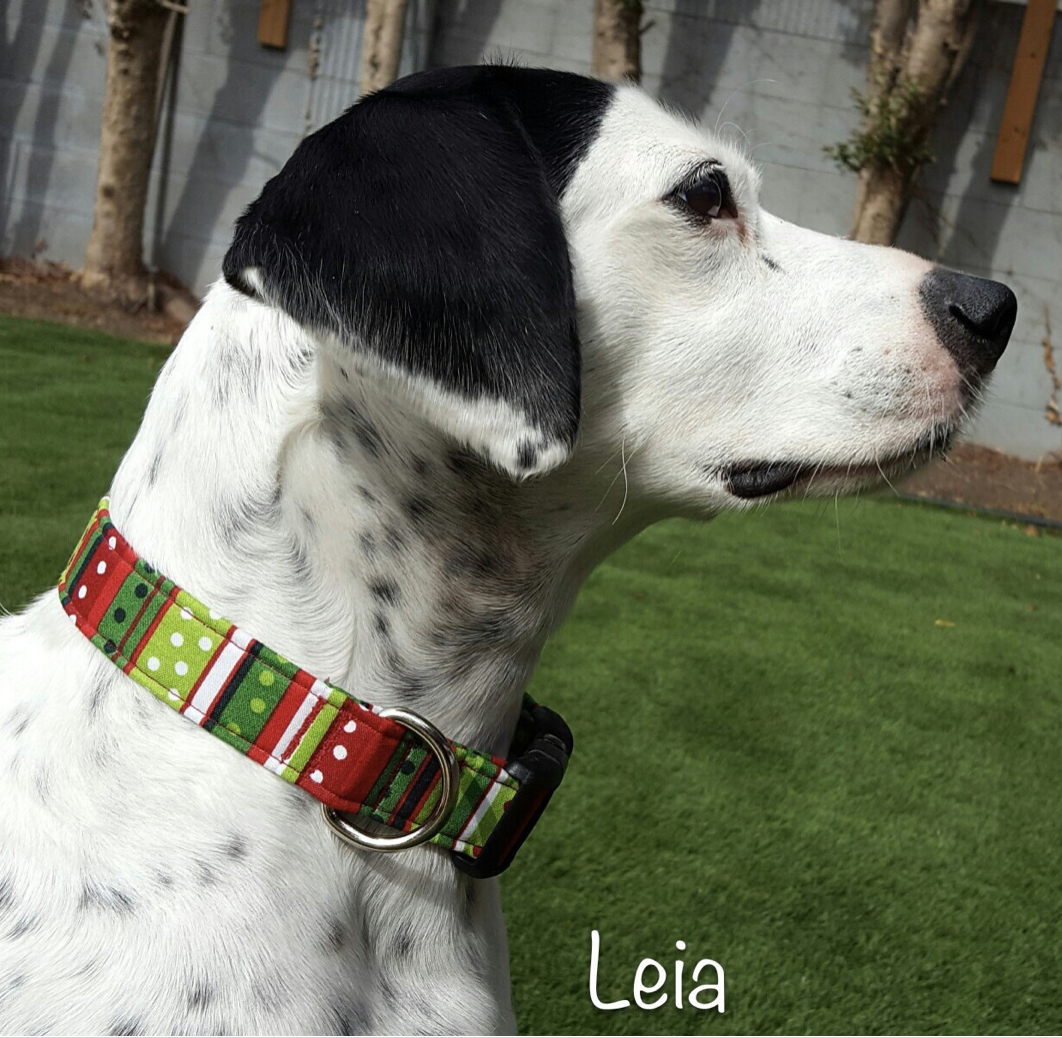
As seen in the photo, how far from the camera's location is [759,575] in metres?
5.00

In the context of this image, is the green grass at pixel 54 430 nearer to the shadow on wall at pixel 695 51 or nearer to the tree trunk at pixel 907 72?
the shadow on wall at pixel 695 51

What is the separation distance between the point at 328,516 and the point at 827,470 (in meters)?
0.63

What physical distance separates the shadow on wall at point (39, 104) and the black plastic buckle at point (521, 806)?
894 centimetres

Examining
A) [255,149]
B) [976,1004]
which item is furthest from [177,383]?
[255,149]

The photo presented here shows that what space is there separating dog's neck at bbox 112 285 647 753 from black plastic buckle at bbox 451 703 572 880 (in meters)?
0.09

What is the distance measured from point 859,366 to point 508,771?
65 centimetres

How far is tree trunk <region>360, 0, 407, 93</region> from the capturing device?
26.0 feet

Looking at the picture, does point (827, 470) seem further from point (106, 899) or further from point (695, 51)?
point (695, 51)

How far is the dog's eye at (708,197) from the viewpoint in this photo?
1.46 meters

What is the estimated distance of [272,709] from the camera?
1199 millimetres

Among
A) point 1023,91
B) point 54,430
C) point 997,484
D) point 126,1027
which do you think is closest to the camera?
point 126,1027

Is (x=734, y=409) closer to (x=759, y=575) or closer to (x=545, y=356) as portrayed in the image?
(x=545, y=356)

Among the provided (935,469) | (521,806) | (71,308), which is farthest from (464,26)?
(521,806)

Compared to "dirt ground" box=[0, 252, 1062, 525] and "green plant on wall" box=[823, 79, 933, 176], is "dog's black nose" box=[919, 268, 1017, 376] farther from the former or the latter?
"green plant on wall" box=[823, 79, 933, 176]
